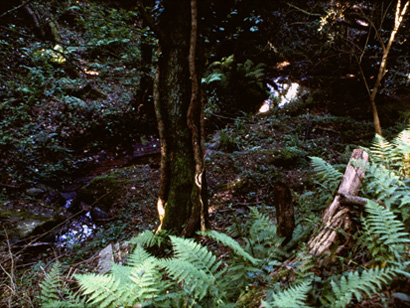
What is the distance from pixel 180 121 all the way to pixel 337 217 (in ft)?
7.20

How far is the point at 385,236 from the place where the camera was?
167 cm

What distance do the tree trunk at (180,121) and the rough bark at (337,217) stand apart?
5.54 ft

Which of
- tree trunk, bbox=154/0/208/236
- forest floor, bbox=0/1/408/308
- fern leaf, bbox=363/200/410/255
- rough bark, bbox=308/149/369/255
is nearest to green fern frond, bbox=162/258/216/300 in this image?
rough bark, bbox=308/149/369/255

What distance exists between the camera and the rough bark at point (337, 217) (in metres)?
1.95

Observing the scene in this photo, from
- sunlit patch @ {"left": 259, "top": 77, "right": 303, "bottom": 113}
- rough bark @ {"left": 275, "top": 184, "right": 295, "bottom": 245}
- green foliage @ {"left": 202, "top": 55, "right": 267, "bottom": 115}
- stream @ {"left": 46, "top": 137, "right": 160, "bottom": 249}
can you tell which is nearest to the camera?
rough bark @ {"left": 275, "top": 184, "right": 295, "bottom": 245}

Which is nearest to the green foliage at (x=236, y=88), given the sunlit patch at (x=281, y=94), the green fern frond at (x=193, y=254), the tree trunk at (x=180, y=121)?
the sunlit patch at (x=281, y=94)

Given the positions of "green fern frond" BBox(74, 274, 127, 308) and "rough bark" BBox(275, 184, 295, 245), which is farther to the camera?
"rough bark" BBox(275, 184, 295, 245)

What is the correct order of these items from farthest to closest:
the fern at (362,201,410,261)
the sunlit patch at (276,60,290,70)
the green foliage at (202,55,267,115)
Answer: the sunlit patch at (276,60,290,70)
the green foliage at (202,55,267,115)
the fern at (362,201,410,261)

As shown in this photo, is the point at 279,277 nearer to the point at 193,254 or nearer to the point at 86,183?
the point at 193,254

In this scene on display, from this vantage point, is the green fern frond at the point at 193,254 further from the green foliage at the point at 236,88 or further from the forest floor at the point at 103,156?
the green foliage at the point at 236,88

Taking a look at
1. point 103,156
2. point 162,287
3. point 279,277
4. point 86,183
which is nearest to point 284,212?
point 279,277

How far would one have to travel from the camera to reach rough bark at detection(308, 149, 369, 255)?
1.95 m

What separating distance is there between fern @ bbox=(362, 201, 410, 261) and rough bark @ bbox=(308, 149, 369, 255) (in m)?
0.18

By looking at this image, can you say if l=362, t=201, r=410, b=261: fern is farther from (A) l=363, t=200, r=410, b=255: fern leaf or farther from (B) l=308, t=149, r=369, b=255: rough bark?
(B) l=308, t=149, r=369, b=255: rough bark
